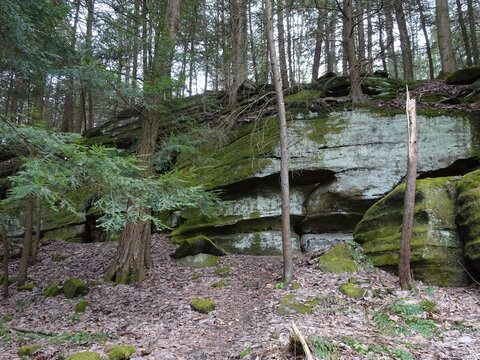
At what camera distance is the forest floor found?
172 inches

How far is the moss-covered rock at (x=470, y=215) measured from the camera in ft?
21.2

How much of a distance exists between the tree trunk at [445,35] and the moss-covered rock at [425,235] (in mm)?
9202

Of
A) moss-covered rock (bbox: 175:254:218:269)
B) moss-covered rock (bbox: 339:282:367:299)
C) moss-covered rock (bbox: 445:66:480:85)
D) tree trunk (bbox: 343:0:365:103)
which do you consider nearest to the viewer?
moss-covered rock (bbox: 339:282:367:299)

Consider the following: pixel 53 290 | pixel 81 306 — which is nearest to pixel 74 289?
pixel 53 290

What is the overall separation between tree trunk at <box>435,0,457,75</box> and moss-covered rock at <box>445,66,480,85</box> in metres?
1.31

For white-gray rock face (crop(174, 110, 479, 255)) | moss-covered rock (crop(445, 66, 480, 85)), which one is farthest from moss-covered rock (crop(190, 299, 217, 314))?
moss-covered rock (crop(445, 66, 480, 85))

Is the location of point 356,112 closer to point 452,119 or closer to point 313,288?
point 452,119

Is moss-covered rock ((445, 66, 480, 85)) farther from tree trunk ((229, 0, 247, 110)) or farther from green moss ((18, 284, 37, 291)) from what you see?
green moss ((18, 284, 37, 291))

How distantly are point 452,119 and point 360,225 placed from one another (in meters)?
5.34

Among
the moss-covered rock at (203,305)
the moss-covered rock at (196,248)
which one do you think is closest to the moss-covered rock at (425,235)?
the moss-covered rock at (203,305)

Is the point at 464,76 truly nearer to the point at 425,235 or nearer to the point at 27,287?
the point at 425,235

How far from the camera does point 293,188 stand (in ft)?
38.1

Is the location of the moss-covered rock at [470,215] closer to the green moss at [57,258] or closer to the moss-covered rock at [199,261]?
the moss-covered rock at [199,261]

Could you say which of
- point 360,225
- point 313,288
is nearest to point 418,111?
point 360,225
